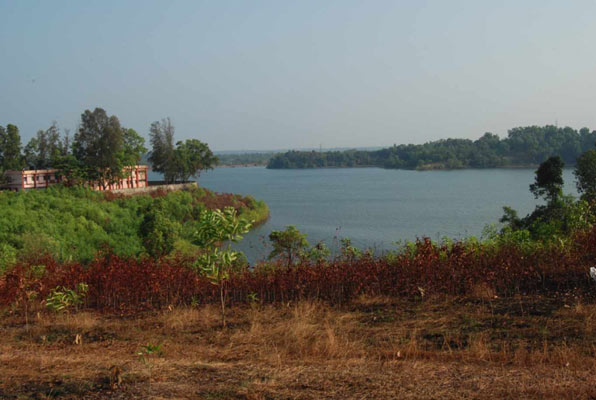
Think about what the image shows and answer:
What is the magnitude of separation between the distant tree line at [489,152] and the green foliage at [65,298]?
8026 cm

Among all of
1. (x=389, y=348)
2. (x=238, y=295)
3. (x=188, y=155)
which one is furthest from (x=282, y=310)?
(x=188, y=155)

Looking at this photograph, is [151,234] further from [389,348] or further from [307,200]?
[307,200]

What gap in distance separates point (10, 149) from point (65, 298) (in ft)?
170

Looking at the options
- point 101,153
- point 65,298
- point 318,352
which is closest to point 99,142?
point 101,153

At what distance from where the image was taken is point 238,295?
284 inches

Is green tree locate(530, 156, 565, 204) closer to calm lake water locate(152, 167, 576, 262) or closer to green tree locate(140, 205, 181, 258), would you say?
calm lake water locate(152, 167, 576, 262)

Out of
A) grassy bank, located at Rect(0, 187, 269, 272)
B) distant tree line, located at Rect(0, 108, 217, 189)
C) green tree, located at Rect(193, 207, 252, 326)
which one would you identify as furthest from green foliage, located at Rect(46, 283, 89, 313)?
distant tree line, located at Rect(0, 108, 217, 189)

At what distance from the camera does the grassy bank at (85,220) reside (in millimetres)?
26375

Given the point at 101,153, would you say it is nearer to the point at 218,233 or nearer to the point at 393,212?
the point at 393,212

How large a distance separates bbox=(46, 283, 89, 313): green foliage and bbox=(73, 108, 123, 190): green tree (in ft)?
138

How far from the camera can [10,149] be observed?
2056 inches

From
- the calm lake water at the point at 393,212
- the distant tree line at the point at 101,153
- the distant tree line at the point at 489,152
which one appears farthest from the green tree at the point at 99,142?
the distant tree line at the point at 489,152

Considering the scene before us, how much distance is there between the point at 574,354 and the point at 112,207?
39.9m

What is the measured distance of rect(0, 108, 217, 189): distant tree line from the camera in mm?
47188
